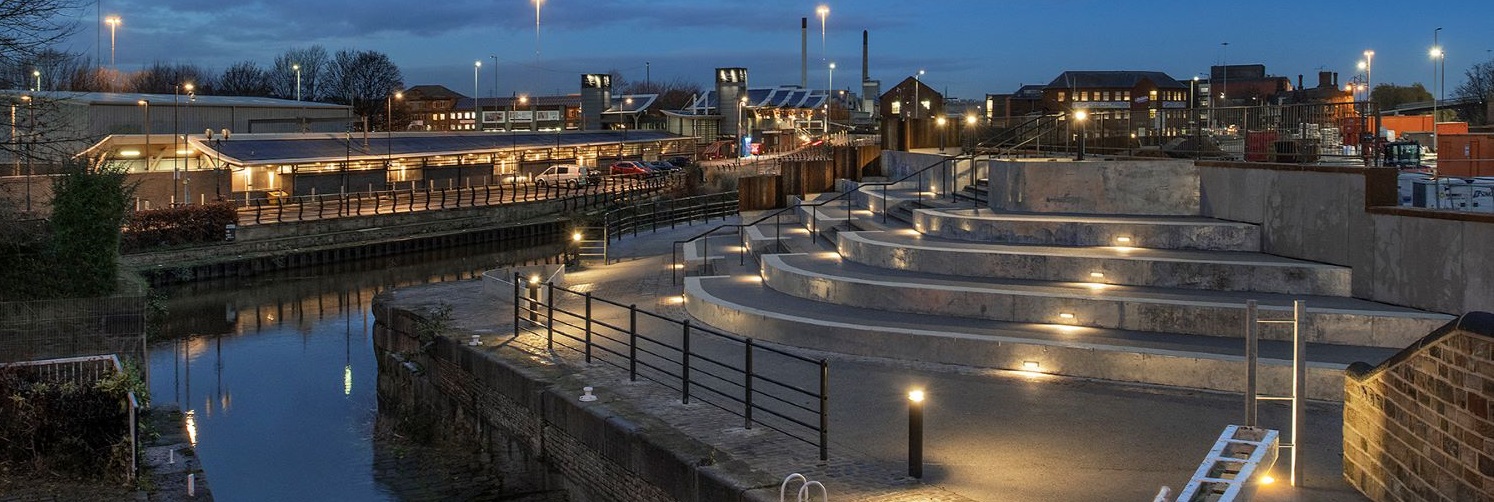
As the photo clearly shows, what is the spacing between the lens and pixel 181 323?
96.2ft

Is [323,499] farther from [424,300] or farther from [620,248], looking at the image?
[620,248]

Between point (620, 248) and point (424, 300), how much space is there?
883 centimetres

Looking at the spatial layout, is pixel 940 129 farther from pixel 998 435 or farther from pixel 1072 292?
pixel 998 435

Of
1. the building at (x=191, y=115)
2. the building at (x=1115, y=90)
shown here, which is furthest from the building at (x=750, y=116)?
the building at (x=191, y=115)

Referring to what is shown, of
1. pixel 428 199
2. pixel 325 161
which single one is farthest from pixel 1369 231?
pixel 325 161

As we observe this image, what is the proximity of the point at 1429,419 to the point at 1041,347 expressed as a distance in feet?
19.8

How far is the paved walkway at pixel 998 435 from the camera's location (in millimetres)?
9914

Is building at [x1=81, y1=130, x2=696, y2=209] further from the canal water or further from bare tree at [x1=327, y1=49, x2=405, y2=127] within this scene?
bare tree at [x1=327, y1=49, x2=405, y2=127]

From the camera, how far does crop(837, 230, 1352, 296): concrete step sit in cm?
1500

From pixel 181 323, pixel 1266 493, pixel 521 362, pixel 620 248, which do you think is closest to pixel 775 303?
pixel 521 362

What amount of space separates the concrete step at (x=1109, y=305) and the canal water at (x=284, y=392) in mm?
5071

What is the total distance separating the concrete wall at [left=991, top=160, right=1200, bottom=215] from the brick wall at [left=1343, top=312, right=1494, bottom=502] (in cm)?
923

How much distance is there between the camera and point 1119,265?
15906 millimetres

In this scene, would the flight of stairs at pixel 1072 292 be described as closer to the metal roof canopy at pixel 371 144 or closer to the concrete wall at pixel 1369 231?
the concrete wall at pixel 1369 231
